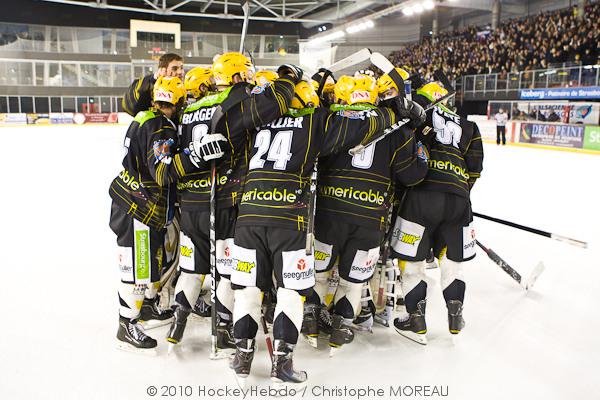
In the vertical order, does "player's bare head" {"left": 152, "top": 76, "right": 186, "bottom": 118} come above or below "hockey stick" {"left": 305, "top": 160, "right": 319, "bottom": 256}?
above

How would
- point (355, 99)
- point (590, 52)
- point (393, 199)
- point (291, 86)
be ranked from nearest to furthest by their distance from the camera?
point (291, 86)
point (355, 99)
point (393, 199)
point (590, 52)

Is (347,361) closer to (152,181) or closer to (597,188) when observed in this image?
(152,181)

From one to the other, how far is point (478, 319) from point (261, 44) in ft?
90.1

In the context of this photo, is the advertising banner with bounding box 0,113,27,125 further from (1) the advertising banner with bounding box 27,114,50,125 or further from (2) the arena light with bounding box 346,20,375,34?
(2) the arena light with bounding box 346,20,375,34

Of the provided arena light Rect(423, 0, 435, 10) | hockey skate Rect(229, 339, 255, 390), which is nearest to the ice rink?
hockey skate Rect(229, 339, 255, 390)

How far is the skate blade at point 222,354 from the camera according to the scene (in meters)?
2.61

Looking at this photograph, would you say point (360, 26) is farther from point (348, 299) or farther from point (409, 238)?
point (348, 299)

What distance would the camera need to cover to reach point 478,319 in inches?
126

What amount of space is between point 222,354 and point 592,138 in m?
12.4

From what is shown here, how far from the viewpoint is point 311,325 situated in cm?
279

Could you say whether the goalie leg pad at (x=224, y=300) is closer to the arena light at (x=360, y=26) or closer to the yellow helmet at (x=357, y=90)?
the yellow helmet at (x=357, y=90)

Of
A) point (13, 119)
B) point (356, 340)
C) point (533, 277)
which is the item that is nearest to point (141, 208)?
point (356, 340)

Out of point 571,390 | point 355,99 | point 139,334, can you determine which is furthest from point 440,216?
point 139,334

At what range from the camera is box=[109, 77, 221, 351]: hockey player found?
255 cm
